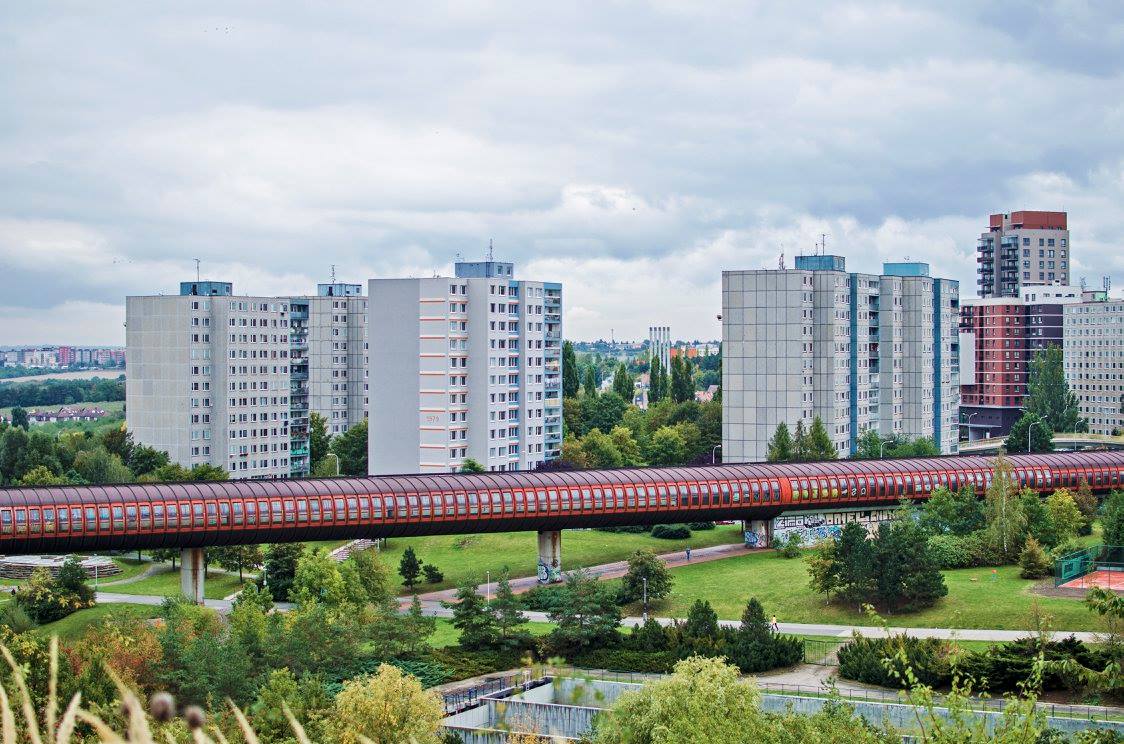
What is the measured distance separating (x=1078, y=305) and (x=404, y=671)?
153m

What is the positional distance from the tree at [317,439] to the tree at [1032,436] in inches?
2729

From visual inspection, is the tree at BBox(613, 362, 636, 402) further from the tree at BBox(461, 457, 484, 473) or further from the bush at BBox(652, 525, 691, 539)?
the bush at BBox(652, 525, 691, 539)

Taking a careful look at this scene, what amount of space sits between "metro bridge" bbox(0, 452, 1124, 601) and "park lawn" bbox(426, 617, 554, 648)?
8577 millimetres

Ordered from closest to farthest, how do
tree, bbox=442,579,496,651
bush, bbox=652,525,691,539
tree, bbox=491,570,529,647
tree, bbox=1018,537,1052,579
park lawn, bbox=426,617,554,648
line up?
tree, bbox=442,579,496,651
tree, bbox=491,570,529,647
park lawn, bbox=426,617,554,648
tree, bbox=1018,537,1052,579
bush, bbox=652,525,691,539

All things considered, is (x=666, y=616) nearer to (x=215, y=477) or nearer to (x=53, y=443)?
(x=215, y=477)

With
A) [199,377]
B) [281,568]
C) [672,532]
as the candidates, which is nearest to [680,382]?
[199,377]

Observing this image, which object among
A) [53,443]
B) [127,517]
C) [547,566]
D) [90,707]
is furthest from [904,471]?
[53,443]

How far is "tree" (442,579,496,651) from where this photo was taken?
2493 inches

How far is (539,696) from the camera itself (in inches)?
2235

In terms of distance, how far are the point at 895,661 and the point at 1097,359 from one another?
148207mm

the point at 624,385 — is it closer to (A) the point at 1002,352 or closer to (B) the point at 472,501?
(A) the point at 1002,352

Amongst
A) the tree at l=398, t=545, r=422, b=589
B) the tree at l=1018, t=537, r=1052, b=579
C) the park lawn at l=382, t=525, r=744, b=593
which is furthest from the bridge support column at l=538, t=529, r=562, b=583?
the tree at l=1018, t=537, r=1052, b=579

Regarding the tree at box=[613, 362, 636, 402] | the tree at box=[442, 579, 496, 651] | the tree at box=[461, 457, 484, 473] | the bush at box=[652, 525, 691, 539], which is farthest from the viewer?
the tree at box=[613, 362, 636, 402]

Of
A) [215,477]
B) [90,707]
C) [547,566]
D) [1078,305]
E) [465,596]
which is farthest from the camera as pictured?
[1078,305]
